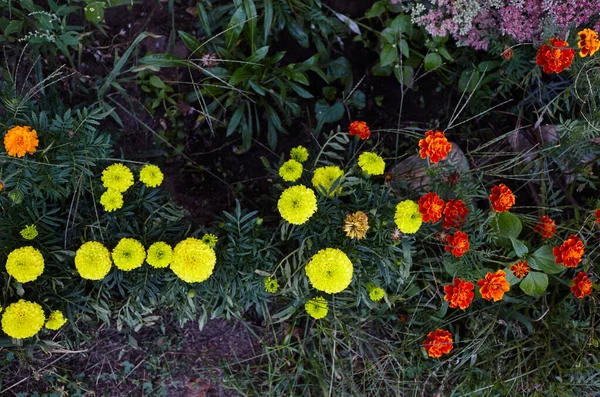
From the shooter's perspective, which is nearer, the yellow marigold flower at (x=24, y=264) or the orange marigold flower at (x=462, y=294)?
the yellow marigold flower at (x=24, y=264)

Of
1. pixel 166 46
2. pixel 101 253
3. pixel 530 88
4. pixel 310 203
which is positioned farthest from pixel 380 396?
pixel 166 46

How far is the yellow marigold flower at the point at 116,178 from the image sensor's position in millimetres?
1920

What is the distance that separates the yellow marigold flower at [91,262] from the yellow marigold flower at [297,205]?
0.65m

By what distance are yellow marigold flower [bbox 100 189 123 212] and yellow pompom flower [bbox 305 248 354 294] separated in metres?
0.74

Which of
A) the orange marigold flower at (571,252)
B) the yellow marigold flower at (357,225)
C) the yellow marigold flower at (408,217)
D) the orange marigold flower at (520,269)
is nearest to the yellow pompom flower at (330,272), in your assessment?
the yellow marigold flower at (357,225)

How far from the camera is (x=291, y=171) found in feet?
6.57

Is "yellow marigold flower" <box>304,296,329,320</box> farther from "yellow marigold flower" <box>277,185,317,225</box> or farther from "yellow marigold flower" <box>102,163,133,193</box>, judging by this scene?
"yellow marigold flower" <box>102,163,133,193</box>

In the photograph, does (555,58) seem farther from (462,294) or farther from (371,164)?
(462,294)

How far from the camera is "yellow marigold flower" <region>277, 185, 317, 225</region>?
1.84m

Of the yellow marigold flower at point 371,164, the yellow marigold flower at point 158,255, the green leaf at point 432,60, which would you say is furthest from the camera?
the green leaf at point 432,60

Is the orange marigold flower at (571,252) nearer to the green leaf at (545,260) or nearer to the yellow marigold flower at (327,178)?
the green leaf at (545,260)

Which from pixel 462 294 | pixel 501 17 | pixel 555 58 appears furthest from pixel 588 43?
pixel 462 294

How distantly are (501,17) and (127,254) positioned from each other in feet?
6.46

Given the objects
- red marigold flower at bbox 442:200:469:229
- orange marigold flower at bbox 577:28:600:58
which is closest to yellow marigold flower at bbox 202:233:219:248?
red marigold flower at bbox 442:200:469:229
